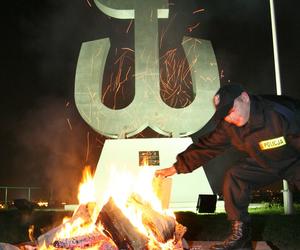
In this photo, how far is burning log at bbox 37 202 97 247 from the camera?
339 centimetres

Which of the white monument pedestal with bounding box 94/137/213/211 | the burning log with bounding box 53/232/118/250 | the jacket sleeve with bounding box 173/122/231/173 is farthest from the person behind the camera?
the white monument pedestal with bounding box 94/137/213/211

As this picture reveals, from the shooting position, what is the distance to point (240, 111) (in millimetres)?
3191

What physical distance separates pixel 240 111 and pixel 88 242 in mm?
1671

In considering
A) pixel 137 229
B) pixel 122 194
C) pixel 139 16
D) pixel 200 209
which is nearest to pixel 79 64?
pixel 139 16

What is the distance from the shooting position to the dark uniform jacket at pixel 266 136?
3.11 metres

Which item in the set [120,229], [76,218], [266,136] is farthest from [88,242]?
[266,136]

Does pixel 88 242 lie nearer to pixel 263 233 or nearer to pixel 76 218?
pixel 76 218

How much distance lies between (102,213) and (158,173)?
0.81 metres

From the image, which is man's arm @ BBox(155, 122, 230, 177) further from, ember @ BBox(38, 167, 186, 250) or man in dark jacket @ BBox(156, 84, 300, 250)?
ember @ BBox(38, 167, 186, 250)

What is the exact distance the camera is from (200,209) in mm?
10688

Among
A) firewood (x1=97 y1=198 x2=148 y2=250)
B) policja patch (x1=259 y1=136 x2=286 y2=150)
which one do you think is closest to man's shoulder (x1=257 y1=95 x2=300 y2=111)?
policja patch (x1=259 y1=136 x2=286 y2=150)

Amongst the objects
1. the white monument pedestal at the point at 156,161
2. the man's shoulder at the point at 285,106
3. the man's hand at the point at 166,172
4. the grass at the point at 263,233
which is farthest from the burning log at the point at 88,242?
the white monument pedestal at the point at 156,161

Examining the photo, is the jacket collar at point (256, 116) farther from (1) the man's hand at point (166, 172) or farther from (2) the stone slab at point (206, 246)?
(2) the stone slab at point (206, 246)

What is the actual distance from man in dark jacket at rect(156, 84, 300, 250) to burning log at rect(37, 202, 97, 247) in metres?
0.83
